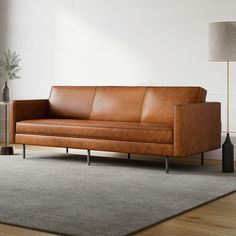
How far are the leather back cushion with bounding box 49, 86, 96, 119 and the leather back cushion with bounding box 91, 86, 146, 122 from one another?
10 cm

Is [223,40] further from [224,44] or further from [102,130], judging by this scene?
[102,130]

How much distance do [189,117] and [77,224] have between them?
192cm

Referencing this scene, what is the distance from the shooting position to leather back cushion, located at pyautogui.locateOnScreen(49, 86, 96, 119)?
5.77 metres

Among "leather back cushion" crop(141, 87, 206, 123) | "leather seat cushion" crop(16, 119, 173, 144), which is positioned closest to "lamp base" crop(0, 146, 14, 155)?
"leather seat cushion" crop(16, 119, 173, 144)

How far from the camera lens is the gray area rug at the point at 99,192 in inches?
119

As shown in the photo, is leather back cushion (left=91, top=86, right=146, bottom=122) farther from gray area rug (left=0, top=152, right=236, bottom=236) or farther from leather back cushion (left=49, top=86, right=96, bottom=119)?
gray area rug (left=0, top=152, right=236, bottom=236)

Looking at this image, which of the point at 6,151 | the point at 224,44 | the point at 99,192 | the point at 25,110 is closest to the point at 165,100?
the point at 224,44

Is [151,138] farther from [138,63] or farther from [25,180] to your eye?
[138,63]

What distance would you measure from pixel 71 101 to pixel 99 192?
2.17 meters

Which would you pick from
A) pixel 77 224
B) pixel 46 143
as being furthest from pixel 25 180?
pixel 77 224

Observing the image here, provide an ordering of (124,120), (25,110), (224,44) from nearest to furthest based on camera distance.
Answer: (224,44) → (124,120) → (25,110)

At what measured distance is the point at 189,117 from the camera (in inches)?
181

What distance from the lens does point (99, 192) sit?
382 cm

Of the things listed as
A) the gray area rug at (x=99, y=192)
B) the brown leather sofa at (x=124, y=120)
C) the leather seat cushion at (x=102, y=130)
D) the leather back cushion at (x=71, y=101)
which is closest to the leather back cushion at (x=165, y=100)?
the brown leather sofa at (x=124, y=120)
